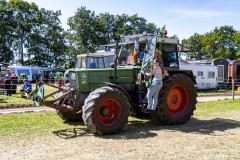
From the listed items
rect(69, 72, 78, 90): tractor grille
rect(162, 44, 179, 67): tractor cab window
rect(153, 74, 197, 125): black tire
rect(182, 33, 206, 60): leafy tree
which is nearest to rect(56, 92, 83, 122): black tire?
rect(69, 72, 78, 90): tractor grille

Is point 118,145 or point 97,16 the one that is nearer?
point 118,145

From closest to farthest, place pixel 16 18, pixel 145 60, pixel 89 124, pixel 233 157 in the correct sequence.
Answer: pixel 233 157 < pixel 89 124 < pixel 145 60 < pixel 16 18

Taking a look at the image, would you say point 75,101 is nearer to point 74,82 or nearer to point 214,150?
point 74,82

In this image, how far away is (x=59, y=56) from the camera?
2488 inches

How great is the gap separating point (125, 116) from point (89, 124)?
3.07 feet

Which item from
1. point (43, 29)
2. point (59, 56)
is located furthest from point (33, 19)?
point (59, 56)

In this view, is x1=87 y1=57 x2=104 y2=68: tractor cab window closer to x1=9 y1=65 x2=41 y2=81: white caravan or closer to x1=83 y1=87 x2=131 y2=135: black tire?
x1=83 y1=87 x2=131 y2=135: black tire

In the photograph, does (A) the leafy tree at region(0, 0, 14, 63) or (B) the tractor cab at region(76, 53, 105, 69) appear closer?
(B) the tractor cab at region(76, 53, 105, 69)

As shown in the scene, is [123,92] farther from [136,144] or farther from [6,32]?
[6,32]

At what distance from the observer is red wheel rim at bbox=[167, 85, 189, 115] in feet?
29.7

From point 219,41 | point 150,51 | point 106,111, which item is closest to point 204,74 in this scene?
point 150,51

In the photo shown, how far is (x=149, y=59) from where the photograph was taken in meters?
8.54

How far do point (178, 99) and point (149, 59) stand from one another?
1576mm

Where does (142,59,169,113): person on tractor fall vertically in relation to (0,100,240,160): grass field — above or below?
above
